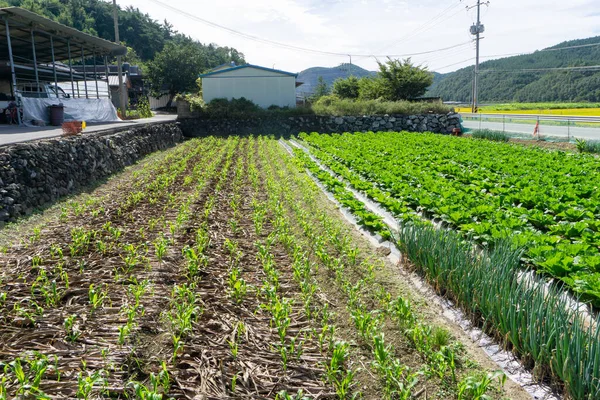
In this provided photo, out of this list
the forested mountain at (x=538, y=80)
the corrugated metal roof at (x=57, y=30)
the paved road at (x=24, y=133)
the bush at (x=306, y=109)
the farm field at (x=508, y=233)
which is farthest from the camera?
the forested mountain at (x=538, y=80)

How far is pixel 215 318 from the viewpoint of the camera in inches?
152

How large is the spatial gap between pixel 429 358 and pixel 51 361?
106 inches

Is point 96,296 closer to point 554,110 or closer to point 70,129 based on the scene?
point 70,129

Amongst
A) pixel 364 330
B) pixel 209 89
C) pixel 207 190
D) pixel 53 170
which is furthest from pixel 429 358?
pixel 209 89

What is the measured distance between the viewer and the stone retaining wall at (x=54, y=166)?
289 inches

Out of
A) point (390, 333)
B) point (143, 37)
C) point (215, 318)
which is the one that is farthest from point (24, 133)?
point (143, 37)

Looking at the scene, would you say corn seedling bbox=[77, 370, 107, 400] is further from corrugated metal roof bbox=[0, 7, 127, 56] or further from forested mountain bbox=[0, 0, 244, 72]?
forested mountain bbox=[0, 0, 244, 72]

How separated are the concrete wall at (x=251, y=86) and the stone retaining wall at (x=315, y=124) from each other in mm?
2945

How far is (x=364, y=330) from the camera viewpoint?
363 centimetres

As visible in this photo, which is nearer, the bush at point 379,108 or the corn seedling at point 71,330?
the corn seedling at point 71,330

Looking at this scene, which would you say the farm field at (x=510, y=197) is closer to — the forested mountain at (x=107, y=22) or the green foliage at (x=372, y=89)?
the green foliage at (x=372, y=89)

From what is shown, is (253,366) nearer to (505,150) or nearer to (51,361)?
(51,361)

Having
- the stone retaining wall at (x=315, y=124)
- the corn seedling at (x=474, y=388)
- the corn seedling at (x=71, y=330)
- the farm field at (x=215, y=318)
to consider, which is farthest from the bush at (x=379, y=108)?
the corn seedling at (x=474, y=388)

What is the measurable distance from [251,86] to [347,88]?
682 inches
